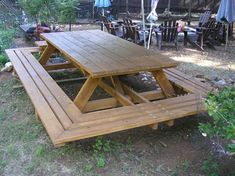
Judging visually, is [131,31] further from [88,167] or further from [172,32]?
[88,167]

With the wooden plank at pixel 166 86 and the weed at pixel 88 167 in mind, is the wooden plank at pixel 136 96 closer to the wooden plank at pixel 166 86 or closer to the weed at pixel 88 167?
the wooden plank at pixel 166 86

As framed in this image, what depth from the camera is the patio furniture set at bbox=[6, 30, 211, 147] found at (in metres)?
2.75

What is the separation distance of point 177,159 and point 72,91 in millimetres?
2224

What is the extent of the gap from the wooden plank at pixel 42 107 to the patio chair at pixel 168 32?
4.04 m

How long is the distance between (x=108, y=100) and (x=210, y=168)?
1.52m

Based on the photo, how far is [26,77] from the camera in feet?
12.8

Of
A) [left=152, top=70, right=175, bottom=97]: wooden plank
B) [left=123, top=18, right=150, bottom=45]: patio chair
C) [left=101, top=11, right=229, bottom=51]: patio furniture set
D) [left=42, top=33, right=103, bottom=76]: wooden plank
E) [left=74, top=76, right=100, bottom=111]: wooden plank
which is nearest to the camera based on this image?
[left=42, top=33, right=103, bottom=76]: wooden plank

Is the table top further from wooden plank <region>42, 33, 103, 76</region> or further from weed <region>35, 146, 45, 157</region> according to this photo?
weed <region>35, 146, 45, 157</region>

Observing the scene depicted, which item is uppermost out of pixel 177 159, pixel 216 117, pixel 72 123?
pixel 216 117

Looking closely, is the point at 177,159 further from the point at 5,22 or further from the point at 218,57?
the point at 5,22

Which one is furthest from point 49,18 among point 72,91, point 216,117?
point 216,117

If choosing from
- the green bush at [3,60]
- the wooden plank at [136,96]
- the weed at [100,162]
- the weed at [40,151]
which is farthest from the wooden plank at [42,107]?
the green bush at [3,60]

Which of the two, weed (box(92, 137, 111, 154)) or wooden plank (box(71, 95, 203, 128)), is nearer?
wooden plank (box(71, 95, 203, 128))

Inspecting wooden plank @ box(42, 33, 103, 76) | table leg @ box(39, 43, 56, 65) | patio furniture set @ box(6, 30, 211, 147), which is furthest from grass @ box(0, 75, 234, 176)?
table leg @ box(39, 43, 56, 65)
